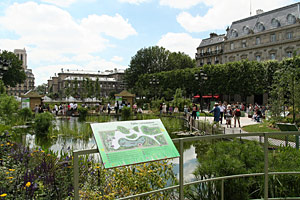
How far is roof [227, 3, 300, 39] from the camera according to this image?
1762 inches

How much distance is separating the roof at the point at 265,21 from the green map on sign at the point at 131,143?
49409 mm

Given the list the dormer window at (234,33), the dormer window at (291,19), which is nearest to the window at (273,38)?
the dormer window at (291,19)

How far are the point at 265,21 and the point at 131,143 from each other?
53.8 metres

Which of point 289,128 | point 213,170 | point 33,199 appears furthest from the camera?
point 289,128

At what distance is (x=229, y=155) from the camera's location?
4098 millimetres

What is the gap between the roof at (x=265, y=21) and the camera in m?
44.8

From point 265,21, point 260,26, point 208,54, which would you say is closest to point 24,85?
point 208,54

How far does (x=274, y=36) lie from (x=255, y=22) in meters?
6.17

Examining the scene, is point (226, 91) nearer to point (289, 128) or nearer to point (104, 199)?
point (289, 128)

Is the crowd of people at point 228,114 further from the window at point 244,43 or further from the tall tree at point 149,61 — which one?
the tall tree at point 149,61

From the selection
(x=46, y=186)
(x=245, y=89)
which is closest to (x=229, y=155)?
(x=46, y=186)

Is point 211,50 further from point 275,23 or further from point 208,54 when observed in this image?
point 275,23

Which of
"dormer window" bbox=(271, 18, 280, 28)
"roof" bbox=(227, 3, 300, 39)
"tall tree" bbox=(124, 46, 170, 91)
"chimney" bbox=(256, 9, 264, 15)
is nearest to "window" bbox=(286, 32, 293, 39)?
"roof" bbox=(227, 3, 300, 39)

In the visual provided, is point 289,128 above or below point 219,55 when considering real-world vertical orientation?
below
